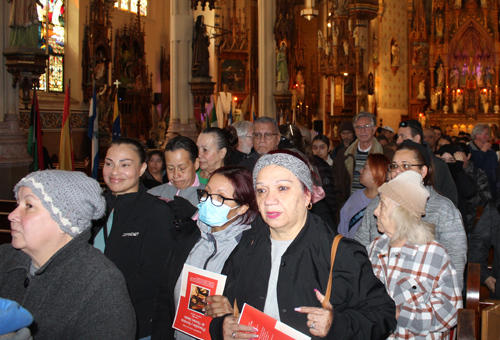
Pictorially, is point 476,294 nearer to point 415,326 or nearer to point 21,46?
point 415,326

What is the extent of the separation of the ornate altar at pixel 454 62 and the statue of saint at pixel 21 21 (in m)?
21.6

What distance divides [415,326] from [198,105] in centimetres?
1033

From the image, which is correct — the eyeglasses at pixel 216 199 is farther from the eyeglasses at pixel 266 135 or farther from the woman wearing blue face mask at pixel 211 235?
the eyeglasses at pixel 266 135

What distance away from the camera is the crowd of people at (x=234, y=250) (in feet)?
6.71

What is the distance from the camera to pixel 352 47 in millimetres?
18312

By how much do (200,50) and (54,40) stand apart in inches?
274

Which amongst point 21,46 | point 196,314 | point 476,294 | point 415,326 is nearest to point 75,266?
point 196,314

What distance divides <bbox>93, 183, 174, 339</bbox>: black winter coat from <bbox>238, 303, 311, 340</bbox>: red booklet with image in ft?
3.32

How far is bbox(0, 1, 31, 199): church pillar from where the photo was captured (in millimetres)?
8273

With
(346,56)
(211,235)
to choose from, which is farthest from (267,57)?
(211,235)

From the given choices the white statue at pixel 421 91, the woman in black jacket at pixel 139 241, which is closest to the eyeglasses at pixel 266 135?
the woman in black jacket at pixel 139 241

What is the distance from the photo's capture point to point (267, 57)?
14867 mm

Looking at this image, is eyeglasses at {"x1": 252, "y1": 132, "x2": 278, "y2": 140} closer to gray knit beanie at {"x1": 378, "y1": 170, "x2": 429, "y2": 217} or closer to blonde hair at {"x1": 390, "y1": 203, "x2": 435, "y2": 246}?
gray knit beanie at {"x1": 378, "y1": 170, "x2": 429, "y2": 217}

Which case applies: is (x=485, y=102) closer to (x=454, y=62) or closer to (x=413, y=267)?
(x=454, y=62)
